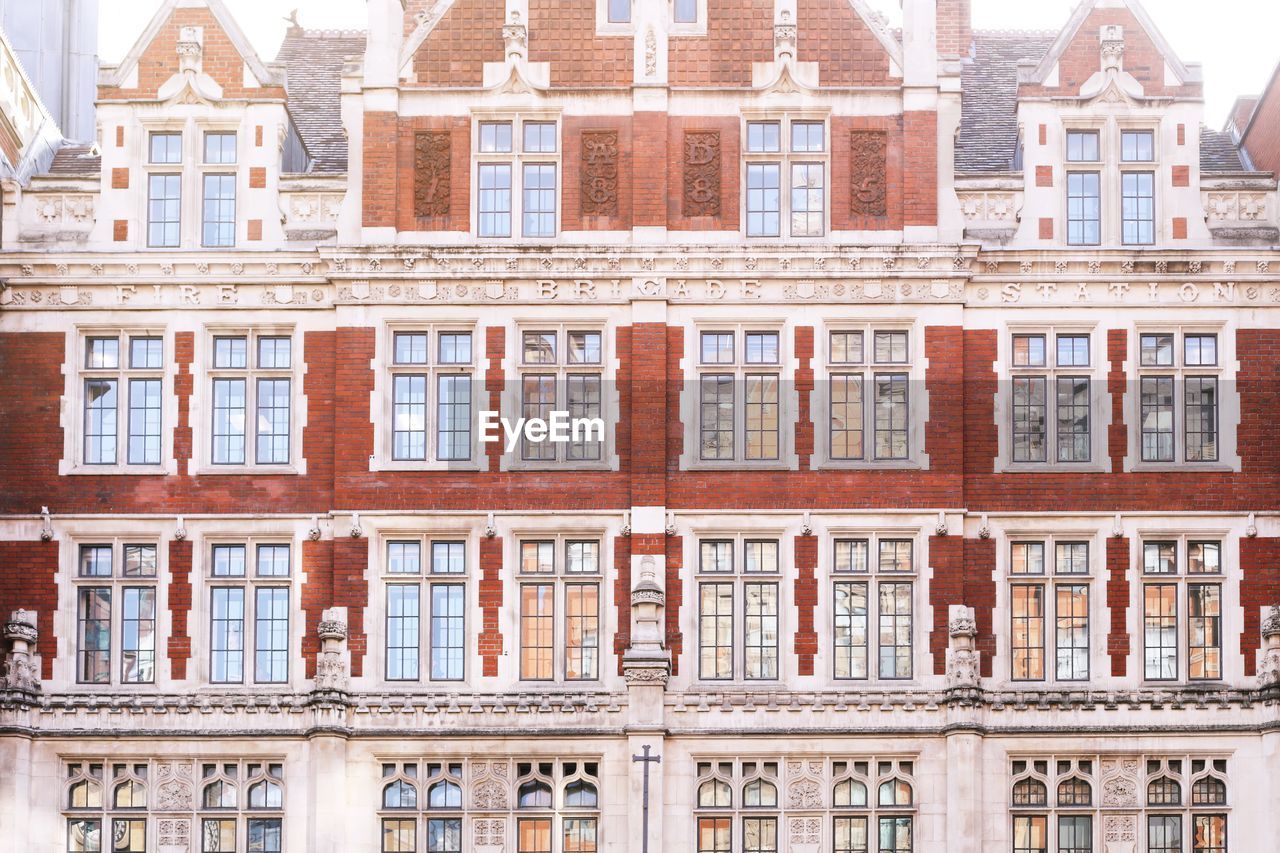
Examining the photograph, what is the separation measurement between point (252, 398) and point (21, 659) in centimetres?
598

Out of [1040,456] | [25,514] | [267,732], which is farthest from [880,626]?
[25,514]

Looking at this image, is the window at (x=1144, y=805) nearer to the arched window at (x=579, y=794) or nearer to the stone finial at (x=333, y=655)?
the arched window at (x=579, y=794)

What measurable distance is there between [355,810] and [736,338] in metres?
10.5

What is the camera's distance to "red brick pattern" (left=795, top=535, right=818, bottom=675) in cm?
4128

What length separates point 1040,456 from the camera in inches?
1657

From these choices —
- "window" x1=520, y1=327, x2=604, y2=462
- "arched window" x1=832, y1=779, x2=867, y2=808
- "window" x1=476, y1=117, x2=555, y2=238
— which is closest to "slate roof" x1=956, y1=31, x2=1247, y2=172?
"window" x1=476, y1=117, x2=555, y2=238

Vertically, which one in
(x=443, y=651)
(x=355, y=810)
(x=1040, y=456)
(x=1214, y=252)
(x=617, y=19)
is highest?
(x=617, y=19)

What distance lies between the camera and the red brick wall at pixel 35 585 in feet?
137

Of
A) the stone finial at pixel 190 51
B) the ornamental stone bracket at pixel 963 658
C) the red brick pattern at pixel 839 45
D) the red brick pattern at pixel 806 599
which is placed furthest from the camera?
the stone finial at pixel 190 51

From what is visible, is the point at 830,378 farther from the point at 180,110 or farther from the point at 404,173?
the point at 180,110

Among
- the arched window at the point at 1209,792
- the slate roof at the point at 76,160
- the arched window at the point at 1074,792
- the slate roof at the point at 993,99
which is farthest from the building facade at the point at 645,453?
the slate roof at the point at 76,160

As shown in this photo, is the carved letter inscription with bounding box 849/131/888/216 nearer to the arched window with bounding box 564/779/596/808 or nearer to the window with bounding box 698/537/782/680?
the window with bounding box 698/537/782/680

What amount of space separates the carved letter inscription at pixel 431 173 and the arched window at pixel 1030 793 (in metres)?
14.1

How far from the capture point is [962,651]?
40.7 metres
